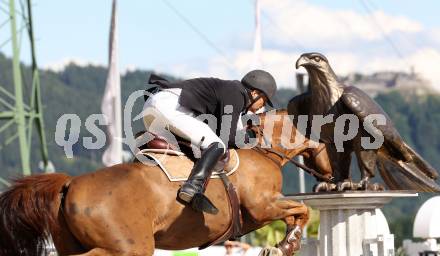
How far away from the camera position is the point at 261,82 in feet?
30.9

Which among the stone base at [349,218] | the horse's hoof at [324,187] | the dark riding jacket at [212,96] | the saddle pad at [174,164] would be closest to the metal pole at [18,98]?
the stone base at [349,218]

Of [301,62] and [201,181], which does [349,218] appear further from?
[201,181]

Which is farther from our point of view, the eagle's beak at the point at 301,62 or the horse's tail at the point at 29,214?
the eagle's beak at the point at 301,62

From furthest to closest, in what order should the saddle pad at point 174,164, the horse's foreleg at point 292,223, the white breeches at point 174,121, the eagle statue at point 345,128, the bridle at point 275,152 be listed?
the eagle statue at point 345,128 < the bridle at point 275,152 < the horse's foreleg at point 292,223 < the white breeches at point 174,121 < the saddle pad at point 174,164

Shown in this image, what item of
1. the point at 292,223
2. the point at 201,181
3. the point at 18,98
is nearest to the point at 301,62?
the point at 292,223

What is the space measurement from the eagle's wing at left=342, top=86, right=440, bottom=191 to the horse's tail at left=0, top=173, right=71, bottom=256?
315 centimetres

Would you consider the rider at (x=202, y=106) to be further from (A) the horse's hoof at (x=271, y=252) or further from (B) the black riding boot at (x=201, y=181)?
(A) the horse's hoof at (x=271, y=252)

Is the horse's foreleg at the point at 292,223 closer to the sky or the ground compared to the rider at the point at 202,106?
closer to the ground

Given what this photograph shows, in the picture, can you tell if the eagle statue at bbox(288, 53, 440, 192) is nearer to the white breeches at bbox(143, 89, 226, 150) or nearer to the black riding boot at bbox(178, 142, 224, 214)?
the white breeches at bbox(143, 89, 226, 150)

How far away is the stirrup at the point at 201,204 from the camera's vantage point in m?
8.48

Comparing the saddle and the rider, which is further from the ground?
the rider

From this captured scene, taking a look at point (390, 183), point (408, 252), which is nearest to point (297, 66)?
point (390, 183)

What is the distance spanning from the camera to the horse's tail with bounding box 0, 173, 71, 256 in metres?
8.41

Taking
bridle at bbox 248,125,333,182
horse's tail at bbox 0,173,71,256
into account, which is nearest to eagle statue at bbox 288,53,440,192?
bridle at bbox 248,125,333,182
